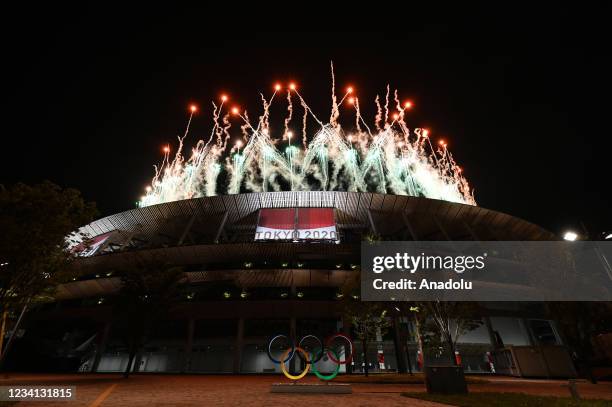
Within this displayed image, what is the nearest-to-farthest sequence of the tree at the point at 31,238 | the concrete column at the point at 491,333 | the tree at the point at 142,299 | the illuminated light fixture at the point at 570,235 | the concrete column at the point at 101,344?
1. the tree at the point at 31,238
2. the illuminated light fixture at the point at 570,235
3. the tree at the point at 142,299
4. the concrete column at the point at 101,344
5. the concrete column at the point at 491,333

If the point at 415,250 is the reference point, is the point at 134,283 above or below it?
below

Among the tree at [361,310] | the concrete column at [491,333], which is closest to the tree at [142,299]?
the tree at [361,310]

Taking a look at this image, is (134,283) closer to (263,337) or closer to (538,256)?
(263,337)

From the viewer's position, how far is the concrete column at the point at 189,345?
106ft

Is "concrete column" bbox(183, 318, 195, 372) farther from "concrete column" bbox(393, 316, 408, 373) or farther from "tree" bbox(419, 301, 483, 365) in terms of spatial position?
"tree" bbox(419, 301, 483, 365)

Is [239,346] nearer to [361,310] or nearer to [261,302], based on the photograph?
[261,302]

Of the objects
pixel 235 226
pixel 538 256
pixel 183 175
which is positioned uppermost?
pixel 183 175

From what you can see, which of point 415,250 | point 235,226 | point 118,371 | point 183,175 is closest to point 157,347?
point 118,371

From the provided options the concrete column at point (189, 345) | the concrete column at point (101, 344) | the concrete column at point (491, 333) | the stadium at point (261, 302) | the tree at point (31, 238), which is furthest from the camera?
the concrete column at point (491, 333)

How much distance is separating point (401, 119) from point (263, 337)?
28.2m

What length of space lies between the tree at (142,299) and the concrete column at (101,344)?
35.6 feet

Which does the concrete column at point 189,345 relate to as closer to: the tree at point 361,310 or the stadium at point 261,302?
the stadium at point 261,302

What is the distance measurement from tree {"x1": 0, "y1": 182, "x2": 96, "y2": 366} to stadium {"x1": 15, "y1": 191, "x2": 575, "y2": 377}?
511 inches

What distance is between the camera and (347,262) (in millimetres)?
39250
